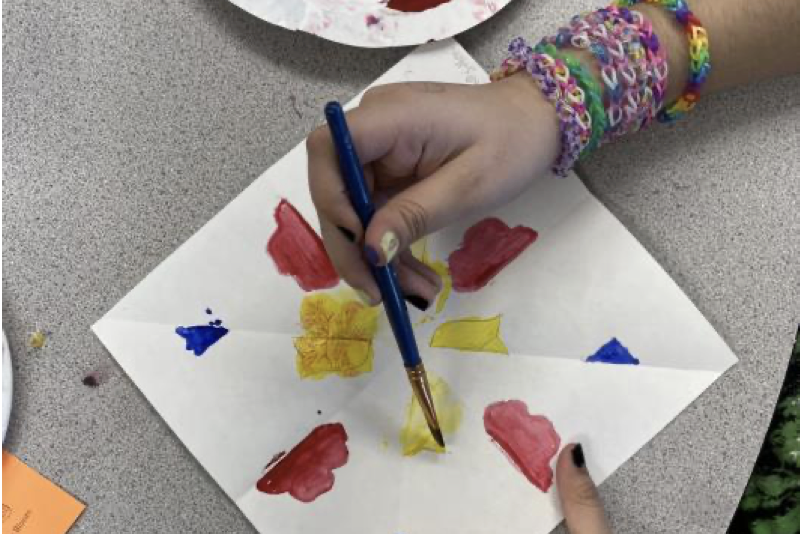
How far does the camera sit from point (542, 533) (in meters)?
0.60

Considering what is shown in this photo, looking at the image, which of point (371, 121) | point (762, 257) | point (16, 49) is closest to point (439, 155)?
point (371, 121)

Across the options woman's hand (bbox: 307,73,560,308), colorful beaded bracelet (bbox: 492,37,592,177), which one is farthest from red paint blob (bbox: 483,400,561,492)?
colorful beaded bracelet (bbox: 492,37,592,177)

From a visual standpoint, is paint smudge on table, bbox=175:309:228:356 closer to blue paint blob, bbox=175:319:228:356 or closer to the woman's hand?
blue paint blob, bbox=175:319:228:356

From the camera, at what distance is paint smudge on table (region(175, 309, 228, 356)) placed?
0.62 m

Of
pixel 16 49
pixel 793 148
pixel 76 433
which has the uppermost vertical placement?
pixel 16 49

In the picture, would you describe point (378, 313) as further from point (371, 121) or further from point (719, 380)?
point (719, 380)

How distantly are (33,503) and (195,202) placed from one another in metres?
0.30

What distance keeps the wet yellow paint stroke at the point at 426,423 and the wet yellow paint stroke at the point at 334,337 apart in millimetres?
58

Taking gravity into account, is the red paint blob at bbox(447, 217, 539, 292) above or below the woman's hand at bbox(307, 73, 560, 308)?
below

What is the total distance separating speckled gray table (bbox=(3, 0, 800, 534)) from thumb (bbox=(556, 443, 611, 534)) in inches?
1.1

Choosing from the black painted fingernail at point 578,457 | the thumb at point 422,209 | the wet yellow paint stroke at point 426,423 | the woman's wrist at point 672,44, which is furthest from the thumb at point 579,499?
the woman's wrist at point 672,44

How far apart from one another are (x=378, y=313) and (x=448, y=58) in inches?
9.9

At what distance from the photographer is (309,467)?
61 centimetres

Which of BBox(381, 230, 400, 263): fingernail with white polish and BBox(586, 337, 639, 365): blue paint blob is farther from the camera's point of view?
BBox(586, 337, 639, 365): blue paint blob
